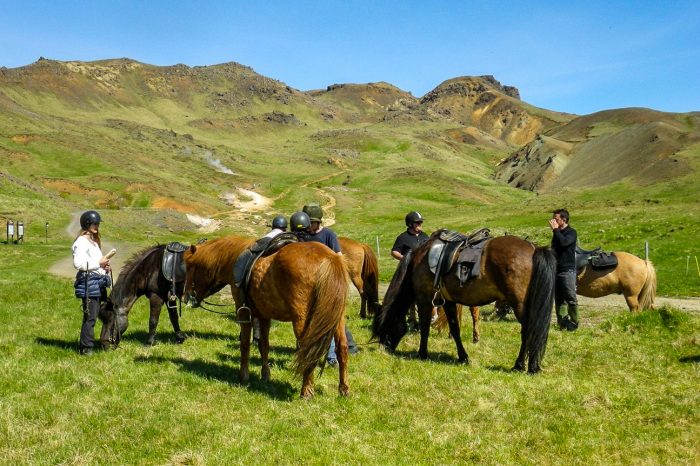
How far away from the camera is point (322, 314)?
786 cm

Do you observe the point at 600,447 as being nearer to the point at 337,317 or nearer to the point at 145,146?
the point at 337,317

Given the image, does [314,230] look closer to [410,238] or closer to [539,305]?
[410,238]

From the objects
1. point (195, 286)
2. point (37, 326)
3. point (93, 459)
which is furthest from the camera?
point (37, 326)

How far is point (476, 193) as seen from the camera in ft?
356

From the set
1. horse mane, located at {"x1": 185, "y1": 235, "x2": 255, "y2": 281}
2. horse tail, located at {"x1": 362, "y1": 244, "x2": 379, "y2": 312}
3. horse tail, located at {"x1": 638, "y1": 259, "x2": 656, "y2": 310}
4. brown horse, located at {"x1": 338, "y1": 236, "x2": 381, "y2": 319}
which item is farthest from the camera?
horse tail, located at {"x1": 638, "y1": 259, "x2": 656, "y2": 310}

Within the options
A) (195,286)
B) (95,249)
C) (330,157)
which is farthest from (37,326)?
(330,157)

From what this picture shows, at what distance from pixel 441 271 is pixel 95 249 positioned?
23.9ft

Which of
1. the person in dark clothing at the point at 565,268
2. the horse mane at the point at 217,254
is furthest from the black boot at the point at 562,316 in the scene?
the horse mane at the point at 217,254

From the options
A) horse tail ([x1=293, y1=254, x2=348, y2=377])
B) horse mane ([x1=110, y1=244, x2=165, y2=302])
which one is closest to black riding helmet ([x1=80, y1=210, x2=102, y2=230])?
horse mane ([x1=110, y1=244, x2=165, y2=302])

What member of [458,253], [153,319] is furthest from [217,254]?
[458,253]

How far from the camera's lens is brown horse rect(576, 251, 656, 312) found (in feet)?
47.5

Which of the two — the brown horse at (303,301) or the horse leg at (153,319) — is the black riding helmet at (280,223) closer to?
the brown horse at (303,301)

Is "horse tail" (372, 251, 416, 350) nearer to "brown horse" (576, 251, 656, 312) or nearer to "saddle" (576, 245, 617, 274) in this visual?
"saddle" (576, 245, 617, 274)

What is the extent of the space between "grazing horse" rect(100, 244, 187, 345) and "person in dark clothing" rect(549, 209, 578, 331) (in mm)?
9084
